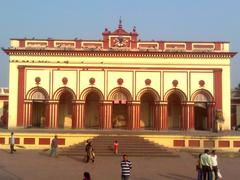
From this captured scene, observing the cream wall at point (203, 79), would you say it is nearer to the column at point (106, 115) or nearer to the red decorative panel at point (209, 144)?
the column at point (106, 115)

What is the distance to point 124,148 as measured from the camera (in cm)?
2925

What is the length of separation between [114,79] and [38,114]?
8.27 metres

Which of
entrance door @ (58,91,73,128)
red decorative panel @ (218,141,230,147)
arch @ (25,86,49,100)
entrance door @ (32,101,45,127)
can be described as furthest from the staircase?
entrance door @ (32,101,45,127)

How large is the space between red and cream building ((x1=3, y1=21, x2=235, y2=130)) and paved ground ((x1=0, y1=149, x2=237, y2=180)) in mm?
12055

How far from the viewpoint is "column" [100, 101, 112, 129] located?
132 feet

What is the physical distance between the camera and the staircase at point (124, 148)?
→ 92.6 feet

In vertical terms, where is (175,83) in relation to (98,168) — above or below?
above

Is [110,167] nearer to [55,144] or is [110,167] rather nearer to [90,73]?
[55,144]

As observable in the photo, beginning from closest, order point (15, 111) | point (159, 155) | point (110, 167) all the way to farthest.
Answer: point (110, 167)
point (159, 155)
point (15, 111)

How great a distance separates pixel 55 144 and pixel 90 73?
15.1 m

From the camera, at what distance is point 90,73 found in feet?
134

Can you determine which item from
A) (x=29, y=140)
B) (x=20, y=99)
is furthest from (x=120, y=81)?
(x=29, y=140)

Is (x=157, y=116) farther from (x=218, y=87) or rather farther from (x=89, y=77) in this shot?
(x=89, y=77)

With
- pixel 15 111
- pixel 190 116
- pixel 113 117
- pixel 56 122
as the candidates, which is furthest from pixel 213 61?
pixel 15 111
